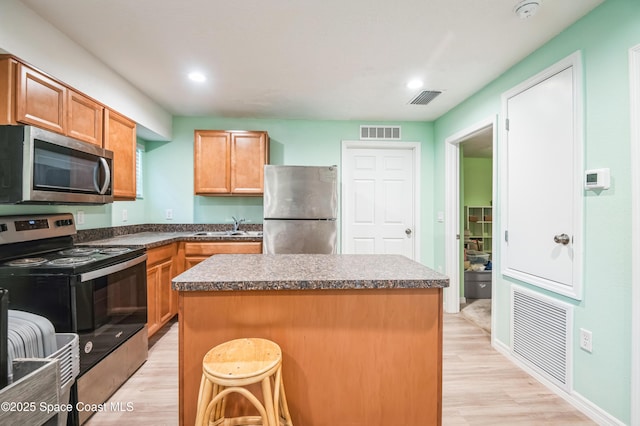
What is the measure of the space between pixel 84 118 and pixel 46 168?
2.09ft

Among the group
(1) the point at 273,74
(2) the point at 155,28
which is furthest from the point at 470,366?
(2) the point at 155,28

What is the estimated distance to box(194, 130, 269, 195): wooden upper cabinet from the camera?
3.35m

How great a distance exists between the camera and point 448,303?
346 centimetres

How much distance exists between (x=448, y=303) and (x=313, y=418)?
267 cm

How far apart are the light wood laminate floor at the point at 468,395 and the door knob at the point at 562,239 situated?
1006 millimetres

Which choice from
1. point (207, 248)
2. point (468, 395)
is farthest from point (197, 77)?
point (468, 395)

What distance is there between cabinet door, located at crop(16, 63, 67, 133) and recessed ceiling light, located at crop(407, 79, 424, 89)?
2657 millimetres

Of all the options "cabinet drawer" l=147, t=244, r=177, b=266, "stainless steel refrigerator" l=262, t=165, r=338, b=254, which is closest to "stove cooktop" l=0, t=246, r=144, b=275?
"cabinet drawer" l=147, t=244, r=177, b=266

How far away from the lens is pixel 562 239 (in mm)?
1875

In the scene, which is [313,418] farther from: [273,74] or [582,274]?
[273,74]

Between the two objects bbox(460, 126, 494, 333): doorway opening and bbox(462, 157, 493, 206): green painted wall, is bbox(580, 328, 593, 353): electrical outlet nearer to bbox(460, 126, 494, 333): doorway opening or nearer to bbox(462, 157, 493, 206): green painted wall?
bbox(460, 126, 494, 333): doorway opening

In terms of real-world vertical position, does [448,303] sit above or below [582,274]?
below

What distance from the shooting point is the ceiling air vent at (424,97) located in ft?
9.41

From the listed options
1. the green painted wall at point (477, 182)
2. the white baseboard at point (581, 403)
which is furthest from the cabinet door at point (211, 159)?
the green painted wall at point (477, 182)
